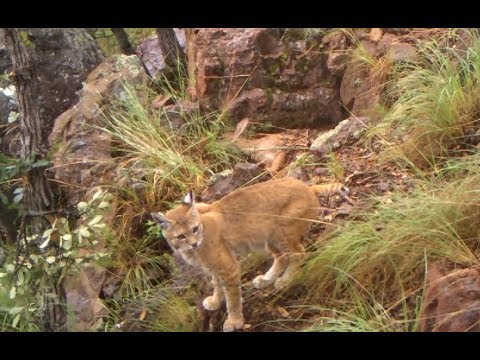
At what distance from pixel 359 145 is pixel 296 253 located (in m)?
1.79

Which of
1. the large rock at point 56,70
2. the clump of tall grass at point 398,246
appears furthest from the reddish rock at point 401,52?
the large rock at point 56,70

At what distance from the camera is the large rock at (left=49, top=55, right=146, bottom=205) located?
6.45 meters

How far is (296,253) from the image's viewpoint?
16.1 feet

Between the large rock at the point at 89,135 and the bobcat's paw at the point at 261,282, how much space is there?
1960 millimetres

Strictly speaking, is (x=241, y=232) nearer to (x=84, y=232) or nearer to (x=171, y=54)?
(x=84, y=232)

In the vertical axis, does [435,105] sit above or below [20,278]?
above

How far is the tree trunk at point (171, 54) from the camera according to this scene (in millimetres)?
8289

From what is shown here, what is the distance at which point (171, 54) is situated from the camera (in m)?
8.67

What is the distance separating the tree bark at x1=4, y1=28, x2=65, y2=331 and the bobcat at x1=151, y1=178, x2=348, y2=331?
985mm

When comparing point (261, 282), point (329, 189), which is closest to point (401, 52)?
point (329, 189)

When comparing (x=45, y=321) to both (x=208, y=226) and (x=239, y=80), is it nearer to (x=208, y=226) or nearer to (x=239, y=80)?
(x=208, y=226)

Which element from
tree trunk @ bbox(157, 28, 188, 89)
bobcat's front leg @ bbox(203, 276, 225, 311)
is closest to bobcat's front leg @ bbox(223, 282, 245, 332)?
bobcat's front leg @ bbox(203, 276, 225, 311)

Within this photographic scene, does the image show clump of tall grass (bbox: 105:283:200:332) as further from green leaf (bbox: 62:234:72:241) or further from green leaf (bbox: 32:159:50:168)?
green leaf (bbox: 32:159:50:168)

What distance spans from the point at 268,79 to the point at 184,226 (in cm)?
288
